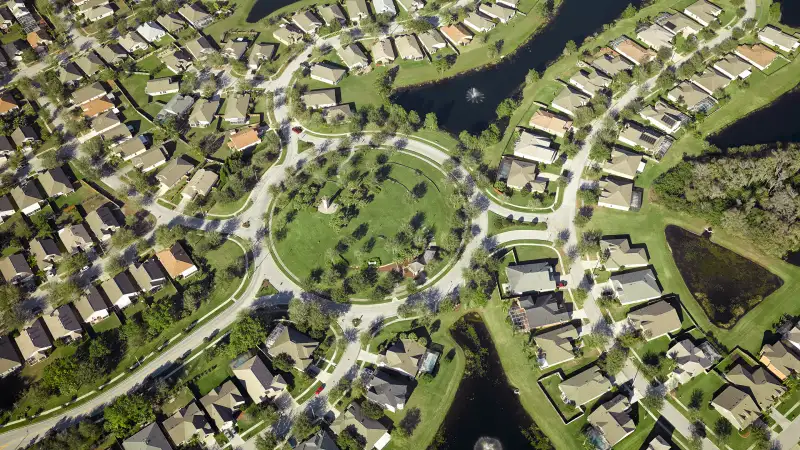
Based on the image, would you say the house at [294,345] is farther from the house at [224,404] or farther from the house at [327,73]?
Result: the house at [327,73]

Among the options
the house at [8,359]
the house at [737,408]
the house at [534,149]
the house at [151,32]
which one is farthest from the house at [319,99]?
the house at [737,408]

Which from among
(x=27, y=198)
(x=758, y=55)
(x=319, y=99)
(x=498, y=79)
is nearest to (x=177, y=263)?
(x=27, y=198)

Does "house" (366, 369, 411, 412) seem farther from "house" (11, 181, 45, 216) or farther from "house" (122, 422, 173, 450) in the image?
"house" (11, 181, 45, 216)

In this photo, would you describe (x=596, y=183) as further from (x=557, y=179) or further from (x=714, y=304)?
(x=714, y=304)

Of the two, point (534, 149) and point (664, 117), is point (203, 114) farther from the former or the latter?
point (664, 117)

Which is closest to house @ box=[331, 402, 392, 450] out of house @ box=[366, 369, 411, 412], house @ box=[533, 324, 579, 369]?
house @ box=[366, 369, 411, 412]

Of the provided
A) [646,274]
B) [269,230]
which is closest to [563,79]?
[646,274]
